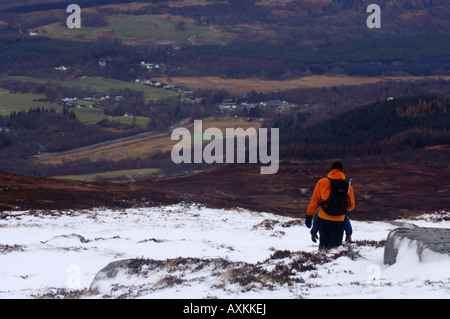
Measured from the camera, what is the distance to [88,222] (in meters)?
23.0

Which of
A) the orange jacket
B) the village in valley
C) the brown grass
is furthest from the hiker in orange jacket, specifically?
the brown grass

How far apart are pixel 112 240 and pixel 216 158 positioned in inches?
2232

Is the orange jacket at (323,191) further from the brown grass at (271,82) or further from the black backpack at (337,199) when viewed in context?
the brown grass at (271,82)

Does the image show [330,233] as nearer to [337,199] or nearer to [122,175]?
[337,199]

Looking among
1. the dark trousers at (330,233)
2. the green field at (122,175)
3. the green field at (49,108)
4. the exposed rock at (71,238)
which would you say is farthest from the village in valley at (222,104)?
the dark trousers at (330,233)

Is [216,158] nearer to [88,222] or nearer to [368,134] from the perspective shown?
[368,134]

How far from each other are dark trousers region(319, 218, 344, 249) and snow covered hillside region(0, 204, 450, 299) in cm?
26

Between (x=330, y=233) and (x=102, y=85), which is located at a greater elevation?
(x=330, y=233)

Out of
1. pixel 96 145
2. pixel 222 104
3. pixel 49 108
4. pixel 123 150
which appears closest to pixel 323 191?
pixel 123 150

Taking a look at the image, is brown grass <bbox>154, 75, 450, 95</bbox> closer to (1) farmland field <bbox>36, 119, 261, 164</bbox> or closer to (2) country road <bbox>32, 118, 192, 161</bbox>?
(2) country road <bbox>32, 118, 192, 161</bbox>

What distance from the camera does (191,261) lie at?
13.6m

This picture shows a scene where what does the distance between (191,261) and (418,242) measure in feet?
14.5

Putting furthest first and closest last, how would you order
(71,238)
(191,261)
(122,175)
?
(122,175), (71,238), (191,261)

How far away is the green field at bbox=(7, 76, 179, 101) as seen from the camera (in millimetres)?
150500
